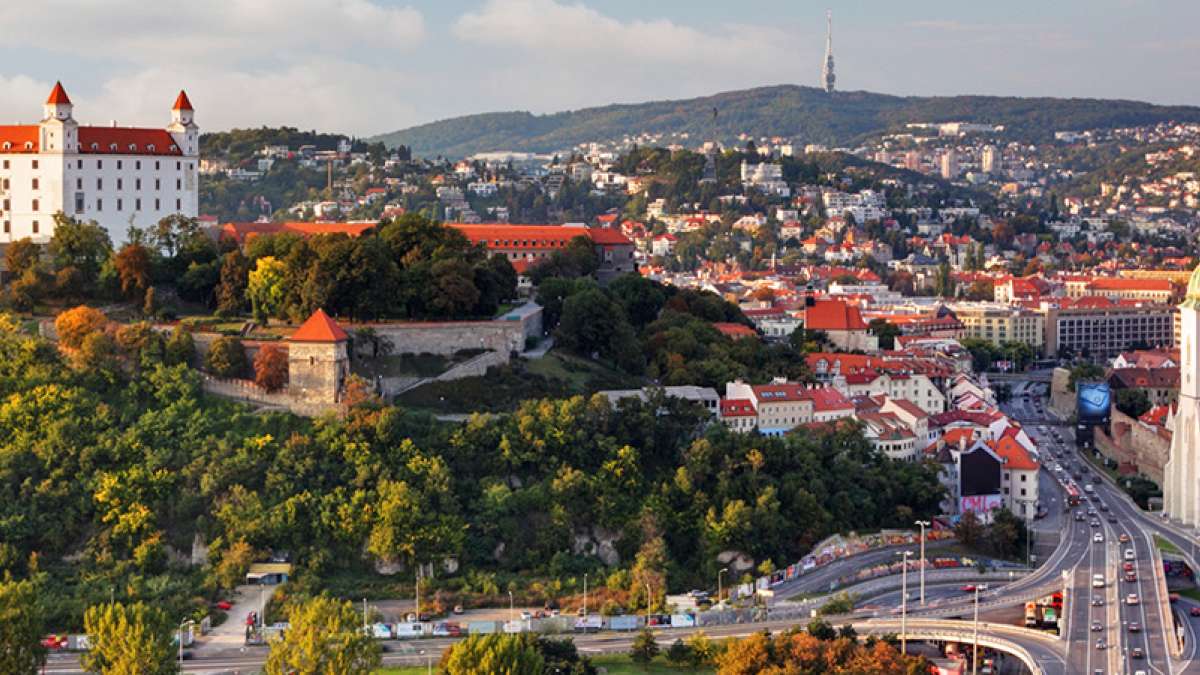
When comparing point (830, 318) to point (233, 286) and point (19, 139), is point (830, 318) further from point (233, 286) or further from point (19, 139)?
point (19, 139)

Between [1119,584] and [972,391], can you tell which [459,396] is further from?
[972,391]

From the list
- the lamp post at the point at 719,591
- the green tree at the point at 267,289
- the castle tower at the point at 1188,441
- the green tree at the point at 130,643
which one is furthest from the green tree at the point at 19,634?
the castle tower at the point at 1188,441

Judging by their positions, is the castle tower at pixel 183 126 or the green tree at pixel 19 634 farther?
the castle tower at pixel 183 126

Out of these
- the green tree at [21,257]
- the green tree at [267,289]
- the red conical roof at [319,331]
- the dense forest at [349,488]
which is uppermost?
the green tree at [21,257]

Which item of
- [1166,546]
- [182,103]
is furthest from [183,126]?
[1166,546]

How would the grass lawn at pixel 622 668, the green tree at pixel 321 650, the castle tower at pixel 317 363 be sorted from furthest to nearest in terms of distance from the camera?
the castle tower at pixel 317 363, the grass lawn at pixel 622 668, the green tree at pixel 321 650

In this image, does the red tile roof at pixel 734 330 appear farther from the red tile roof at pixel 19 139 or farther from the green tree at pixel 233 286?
the red tile roof at pixel 19 139
